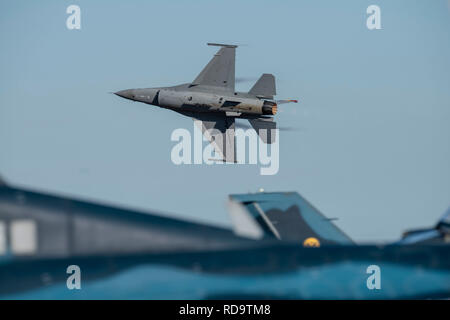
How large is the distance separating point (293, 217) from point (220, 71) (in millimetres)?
4937

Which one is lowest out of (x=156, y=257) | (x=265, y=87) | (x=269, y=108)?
(x=156, y=257)

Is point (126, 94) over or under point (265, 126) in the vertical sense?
over

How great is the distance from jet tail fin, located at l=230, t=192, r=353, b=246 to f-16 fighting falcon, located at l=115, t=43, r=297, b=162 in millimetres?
2439

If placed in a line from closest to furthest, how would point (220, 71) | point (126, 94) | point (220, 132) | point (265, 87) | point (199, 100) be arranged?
point (265, 87)
point (199, 100)
point (126, 94)
point (220, 71)
point (220, 132)

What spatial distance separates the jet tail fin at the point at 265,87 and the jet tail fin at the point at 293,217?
325 centimetres

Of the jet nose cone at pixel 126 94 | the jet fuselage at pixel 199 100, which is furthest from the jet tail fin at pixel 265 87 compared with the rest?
the jet nose cone at pixel 126 94

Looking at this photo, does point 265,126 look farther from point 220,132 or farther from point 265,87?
point 220,132

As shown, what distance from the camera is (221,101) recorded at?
13.8 meters

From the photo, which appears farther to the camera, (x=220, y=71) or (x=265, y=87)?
(x=220, y=71)

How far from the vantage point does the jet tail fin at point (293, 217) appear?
9.82m

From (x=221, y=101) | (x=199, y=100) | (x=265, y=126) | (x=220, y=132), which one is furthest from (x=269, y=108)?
(x=220, y=132)

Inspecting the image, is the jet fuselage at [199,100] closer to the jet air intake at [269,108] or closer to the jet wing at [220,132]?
the jet air intake at [269,108]

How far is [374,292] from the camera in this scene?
6.80m
